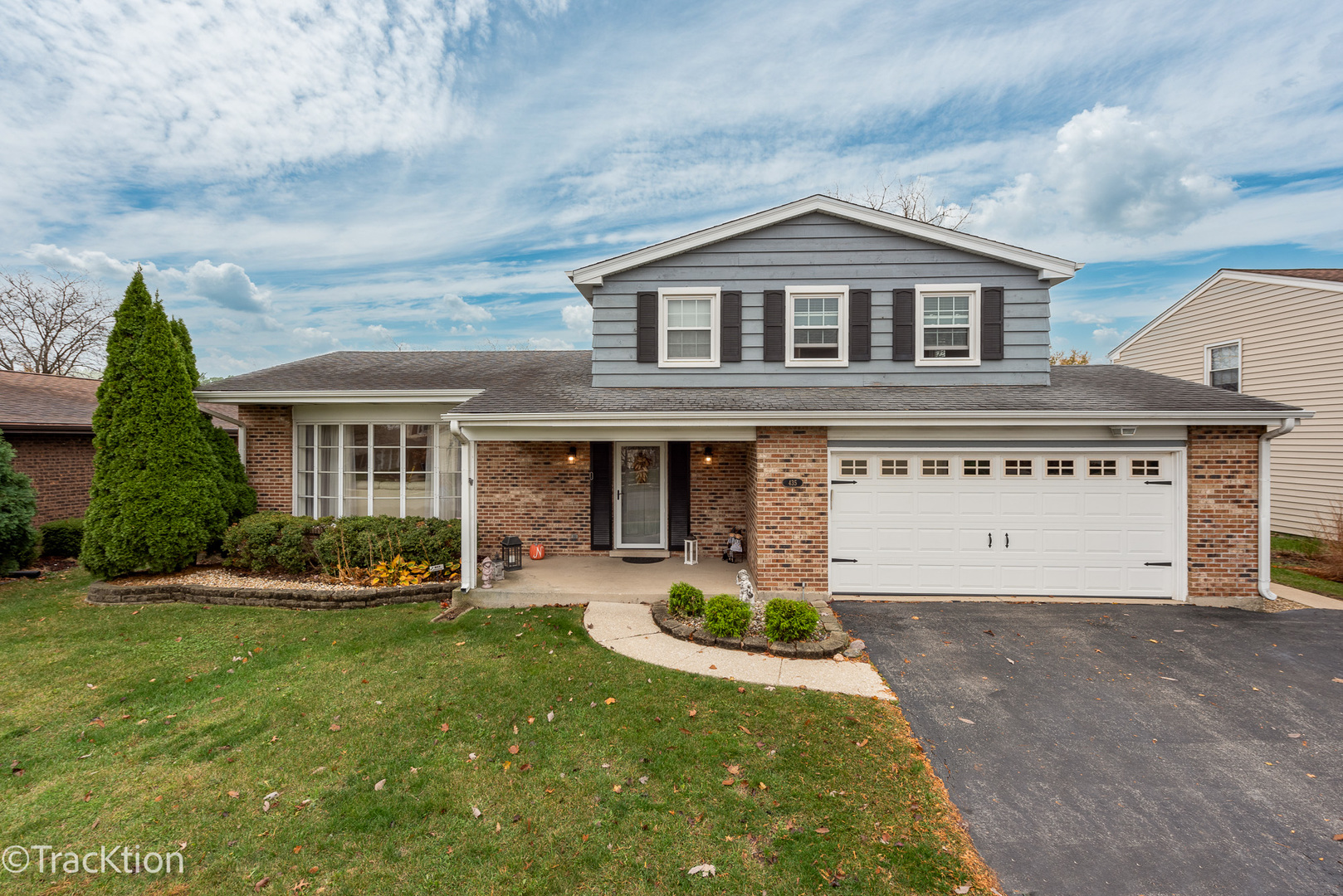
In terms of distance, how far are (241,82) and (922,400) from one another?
14.3 m

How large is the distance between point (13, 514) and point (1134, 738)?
15.6 meters

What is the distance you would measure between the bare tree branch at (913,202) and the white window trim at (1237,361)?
24.3 ft

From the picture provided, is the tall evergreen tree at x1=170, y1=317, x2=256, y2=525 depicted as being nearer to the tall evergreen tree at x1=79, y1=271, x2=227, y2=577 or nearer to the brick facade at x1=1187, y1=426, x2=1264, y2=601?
the tall evergreen tree at x1=79, y1=271, x2=227, y2=577

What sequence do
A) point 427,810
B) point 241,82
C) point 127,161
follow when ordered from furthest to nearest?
point 127,161 < point 241,82 < point 427,810

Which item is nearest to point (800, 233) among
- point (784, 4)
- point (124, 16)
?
point (784, 4)

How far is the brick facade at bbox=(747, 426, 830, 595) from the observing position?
7254mm

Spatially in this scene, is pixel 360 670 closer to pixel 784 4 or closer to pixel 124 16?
pixel 124 16

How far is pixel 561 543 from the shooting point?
946 cm

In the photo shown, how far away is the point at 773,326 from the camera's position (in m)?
8.72

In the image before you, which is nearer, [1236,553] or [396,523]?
[1236,553]

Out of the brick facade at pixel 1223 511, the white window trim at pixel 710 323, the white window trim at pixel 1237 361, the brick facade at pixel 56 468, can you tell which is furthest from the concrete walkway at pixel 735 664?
the white window trim at pixel 1237 361

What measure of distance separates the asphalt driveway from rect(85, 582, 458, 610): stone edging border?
641cm

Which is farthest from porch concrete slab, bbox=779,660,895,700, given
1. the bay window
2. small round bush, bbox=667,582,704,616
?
the bay window

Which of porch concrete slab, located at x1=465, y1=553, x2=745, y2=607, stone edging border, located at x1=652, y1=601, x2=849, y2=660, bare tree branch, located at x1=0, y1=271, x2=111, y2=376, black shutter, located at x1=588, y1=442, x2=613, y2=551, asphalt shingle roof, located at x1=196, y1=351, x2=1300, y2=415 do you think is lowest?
stone edging border, located at x1=652, y1=601, x2=849, y2=660
